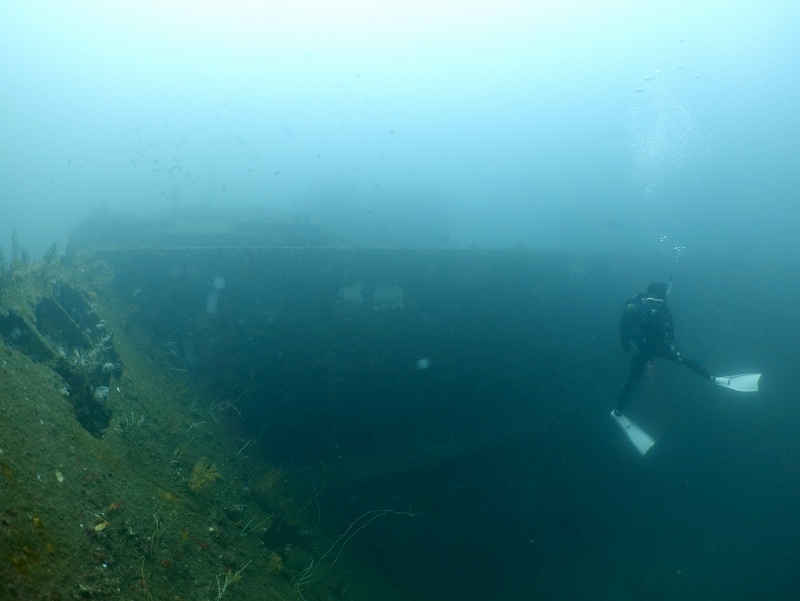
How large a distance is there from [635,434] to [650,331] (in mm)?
2329

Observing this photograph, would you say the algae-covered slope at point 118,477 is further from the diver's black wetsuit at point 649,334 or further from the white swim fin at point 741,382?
the white swim fin at point 741,382

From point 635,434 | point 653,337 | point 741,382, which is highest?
point 653,337

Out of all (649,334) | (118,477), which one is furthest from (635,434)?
(118,477)

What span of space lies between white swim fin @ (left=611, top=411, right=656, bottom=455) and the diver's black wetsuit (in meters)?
1.12

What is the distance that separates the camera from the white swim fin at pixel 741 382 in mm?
8398

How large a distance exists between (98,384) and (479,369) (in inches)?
261

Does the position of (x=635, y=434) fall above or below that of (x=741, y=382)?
below

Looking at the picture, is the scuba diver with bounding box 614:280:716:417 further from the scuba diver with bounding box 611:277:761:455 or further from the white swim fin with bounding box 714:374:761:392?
the white swim fin with bounding box 714:374:761:392

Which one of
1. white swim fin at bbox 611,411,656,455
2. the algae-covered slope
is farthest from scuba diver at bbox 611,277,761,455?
the algae-covered slope

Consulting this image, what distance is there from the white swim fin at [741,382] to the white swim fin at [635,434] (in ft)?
5.73

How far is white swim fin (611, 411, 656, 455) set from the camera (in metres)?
9.08

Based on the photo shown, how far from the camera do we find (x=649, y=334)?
8.43 m

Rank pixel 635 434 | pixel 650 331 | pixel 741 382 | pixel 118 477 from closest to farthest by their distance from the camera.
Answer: pixel 118 477 < pixel 650 331 < pixel 741 382 < pixel 635 434

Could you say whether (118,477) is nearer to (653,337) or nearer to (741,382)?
(653,337)
